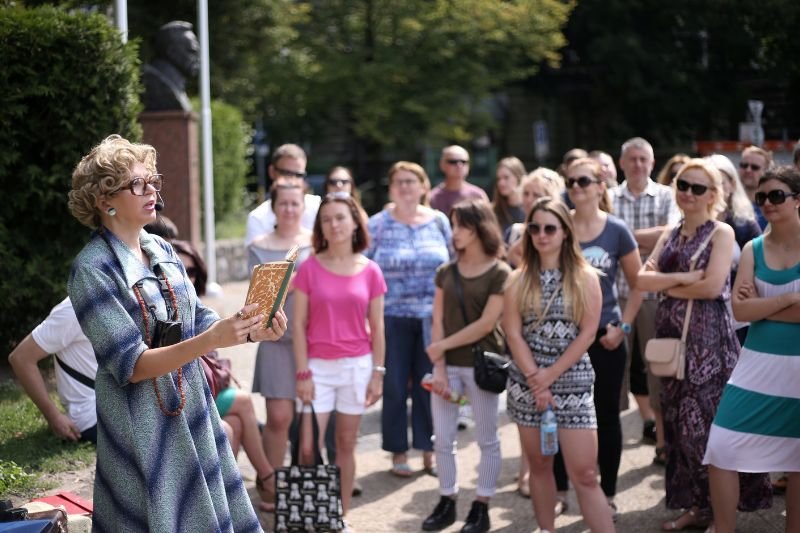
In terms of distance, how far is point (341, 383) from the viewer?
638 cm

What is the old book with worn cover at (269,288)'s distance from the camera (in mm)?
3303

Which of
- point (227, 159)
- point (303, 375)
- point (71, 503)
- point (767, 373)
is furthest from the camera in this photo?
point (227, 159)

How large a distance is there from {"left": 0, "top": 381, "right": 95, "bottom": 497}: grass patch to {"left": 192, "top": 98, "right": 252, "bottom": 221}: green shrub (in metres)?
13.8

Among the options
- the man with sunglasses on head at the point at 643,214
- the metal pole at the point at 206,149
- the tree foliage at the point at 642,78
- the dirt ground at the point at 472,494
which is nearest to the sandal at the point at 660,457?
the dirt ground at the point at 472,494

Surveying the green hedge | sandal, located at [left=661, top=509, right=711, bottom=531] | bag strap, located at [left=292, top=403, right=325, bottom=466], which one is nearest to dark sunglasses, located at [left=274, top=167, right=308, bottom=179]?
the green hedge

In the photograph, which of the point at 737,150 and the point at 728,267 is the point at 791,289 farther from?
the point at 737,150

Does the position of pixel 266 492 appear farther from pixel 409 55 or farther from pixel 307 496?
pixel 409 55

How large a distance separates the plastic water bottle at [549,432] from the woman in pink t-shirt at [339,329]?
1249mm

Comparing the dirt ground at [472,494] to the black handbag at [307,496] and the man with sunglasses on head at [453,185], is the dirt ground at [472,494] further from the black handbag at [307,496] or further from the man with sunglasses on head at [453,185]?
the man with sunglasses on head at [453,185]

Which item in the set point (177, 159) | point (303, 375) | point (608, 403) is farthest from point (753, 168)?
point (177, 159)

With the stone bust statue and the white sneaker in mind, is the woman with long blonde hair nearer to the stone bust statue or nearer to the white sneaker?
the white sneaker

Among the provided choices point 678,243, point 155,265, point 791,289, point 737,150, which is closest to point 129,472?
point 155,265

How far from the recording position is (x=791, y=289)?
528cm

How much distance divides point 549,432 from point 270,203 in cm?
295
